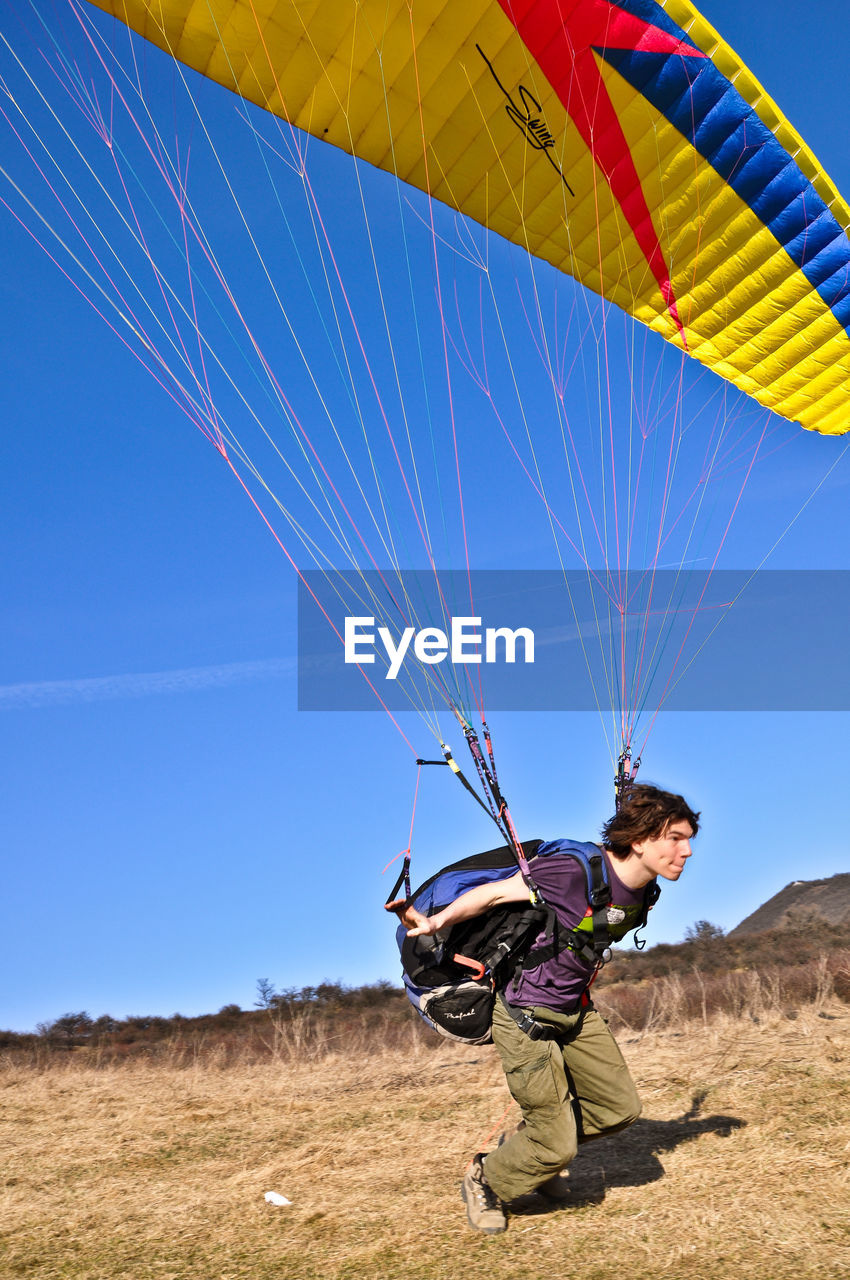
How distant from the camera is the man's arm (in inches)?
132

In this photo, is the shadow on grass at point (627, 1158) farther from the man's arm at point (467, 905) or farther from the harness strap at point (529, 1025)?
the man's arm at point (467, 905)

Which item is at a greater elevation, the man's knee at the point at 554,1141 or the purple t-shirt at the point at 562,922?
the purple t-shirt at the point at 562,922

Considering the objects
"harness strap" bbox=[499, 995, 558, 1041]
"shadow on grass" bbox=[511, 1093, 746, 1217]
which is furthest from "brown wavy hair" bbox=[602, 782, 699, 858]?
"shadow on grass" bbox=[511, 1093, 746, 1217]

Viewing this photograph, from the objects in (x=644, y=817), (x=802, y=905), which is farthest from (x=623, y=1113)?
(x=802, y=905)

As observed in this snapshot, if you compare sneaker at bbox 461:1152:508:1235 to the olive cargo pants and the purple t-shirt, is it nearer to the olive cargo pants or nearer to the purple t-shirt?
the olive cargo pants

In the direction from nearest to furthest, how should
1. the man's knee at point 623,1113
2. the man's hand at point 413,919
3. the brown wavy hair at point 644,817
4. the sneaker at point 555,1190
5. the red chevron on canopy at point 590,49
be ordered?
1. the man's hand at point 413,919
2. the brown wavy hair at point 644,817
3. the man's knee at point 623,1113
4. the sneaker at point 555,1190
5. the red chevron on canopy at point 590,49

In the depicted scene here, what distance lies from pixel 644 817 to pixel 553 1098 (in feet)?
3.61

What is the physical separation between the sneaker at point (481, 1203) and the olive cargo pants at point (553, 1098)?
0.09m

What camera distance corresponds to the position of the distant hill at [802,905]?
17359 millimetres

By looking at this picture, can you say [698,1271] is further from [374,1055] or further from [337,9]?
[337,9]

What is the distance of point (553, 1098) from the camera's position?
3.58 m

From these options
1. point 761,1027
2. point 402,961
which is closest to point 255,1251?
point 402,961

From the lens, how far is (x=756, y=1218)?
3500 millimetres

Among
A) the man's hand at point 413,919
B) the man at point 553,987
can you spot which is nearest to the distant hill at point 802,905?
the man at point 553,987
